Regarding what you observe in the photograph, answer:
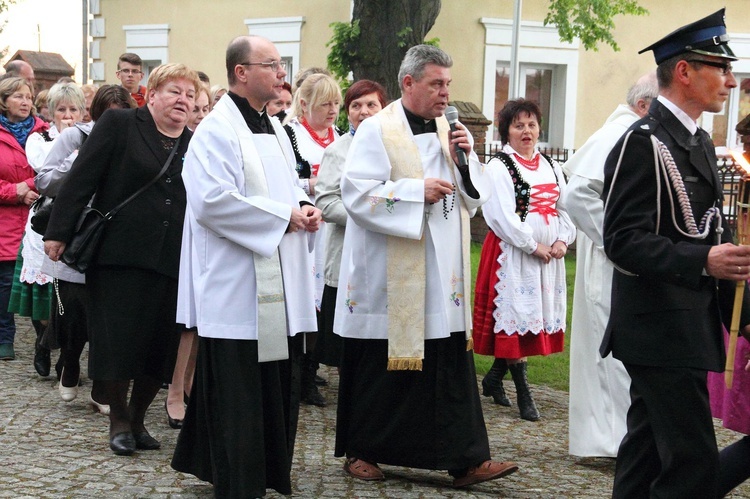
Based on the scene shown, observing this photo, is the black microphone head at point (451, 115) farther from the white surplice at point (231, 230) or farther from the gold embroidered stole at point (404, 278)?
the white surplice at point (231, 230)

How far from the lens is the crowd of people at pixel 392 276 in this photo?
13.8 feet

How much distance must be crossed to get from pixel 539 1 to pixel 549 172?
1318 centimetres

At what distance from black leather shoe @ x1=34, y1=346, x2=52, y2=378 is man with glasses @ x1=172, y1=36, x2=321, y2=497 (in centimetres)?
358

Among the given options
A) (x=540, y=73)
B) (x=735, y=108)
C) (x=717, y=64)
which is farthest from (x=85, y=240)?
(x=735, y=108)

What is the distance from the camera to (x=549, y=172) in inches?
317

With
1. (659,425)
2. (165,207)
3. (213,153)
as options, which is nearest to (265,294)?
(213,153)

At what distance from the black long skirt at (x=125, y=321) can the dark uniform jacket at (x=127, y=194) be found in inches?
3.5

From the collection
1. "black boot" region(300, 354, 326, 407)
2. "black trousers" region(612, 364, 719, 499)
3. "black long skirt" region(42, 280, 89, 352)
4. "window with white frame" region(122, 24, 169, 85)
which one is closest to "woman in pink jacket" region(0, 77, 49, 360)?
"black long skirt" region(42, 280, 89, 352)

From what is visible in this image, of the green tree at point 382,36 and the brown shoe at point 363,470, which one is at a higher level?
the green tree at point 382,36

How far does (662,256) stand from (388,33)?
12.8 m

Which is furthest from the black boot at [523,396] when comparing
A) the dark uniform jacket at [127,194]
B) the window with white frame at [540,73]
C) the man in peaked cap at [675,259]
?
the window with white frame at [540,73]

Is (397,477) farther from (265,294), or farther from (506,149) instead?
(506,149)

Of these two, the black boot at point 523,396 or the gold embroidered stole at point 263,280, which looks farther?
the black boot at point 523,396

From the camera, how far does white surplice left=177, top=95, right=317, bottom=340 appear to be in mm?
5328
